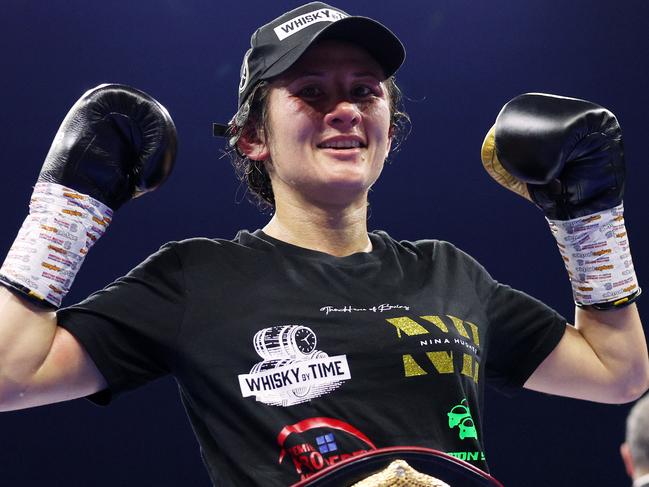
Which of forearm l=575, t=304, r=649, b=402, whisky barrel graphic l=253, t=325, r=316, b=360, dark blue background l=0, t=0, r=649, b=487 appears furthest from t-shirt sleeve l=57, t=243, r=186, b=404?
dark blue background l=0, t=0, r=649, b=487

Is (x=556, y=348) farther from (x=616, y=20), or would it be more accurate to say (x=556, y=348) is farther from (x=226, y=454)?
(x=616, y=20)

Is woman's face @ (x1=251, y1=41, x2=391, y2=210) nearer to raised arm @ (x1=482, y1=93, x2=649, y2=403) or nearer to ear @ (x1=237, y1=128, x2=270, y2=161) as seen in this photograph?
ear @ (x1=237, y1=128, x2=270, y2=161)

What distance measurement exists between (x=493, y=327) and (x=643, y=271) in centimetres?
175

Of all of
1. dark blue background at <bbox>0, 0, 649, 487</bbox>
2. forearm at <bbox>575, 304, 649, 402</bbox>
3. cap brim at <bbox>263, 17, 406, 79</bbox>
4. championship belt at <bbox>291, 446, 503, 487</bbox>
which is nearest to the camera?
championship belt at <bbox>291, 446, 503, 487</bbox>

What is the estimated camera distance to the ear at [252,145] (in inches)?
48.3

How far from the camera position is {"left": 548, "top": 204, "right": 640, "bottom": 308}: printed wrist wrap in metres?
1.18

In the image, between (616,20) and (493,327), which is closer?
(493,327)

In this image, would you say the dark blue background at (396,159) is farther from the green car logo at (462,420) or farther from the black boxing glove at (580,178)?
the green car logo at (462,420)

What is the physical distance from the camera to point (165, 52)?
258cm

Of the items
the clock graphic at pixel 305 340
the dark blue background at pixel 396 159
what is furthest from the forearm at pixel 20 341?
the dark blue background at pixel 396 159

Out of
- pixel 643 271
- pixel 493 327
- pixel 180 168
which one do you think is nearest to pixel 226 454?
pixel 493 327

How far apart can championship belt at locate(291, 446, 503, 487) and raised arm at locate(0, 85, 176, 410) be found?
1.07 feet

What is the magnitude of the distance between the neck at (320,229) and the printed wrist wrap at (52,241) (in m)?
0.26

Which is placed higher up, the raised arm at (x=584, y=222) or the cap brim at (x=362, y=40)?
the cap brim at (x=362, y=40)
